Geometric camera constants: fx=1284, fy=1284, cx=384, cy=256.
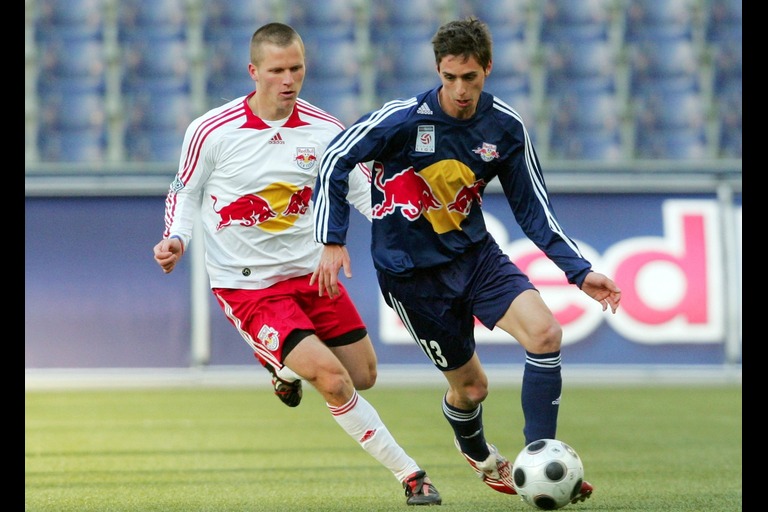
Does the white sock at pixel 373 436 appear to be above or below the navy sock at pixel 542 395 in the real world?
below

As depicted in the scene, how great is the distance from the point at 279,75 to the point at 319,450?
9.59ft

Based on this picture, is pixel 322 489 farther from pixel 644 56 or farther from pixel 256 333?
pixel 644 56

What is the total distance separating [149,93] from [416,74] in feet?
10.2

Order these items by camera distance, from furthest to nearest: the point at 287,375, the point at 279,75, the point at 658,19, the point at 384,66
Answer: the point at 658,19
the point at 384,66
the point at 287,375
the point at 279,75

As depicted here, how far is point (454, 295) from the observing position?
566 cm

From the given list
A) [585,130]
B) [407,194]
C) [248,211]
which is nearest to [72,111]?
[585,130]

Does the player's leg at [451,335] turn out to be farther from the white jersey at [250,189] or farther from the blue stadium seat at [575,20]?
the blue stadium seat at [575,20]

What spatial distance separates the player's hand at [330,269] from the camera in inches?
209

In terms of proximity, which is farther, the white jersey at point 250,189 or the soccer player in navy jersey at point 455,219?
the white jersey at point 250,189

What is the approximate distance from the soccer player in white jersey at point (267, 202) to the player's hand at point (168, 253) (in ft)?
0.45

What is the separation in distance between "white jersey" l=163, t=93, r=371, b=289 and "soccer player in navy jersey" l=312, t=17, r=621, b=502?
0.58m

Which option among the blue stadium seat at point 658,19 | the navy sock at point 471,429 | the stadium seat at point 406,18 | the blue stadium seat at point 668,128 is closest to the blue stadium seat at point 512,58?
the stadium seat at point 406,18

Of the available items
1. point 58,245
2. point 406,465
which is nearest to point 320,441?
point 406,465

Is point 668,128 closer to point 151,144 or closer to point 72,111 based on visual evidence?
point 151,144
